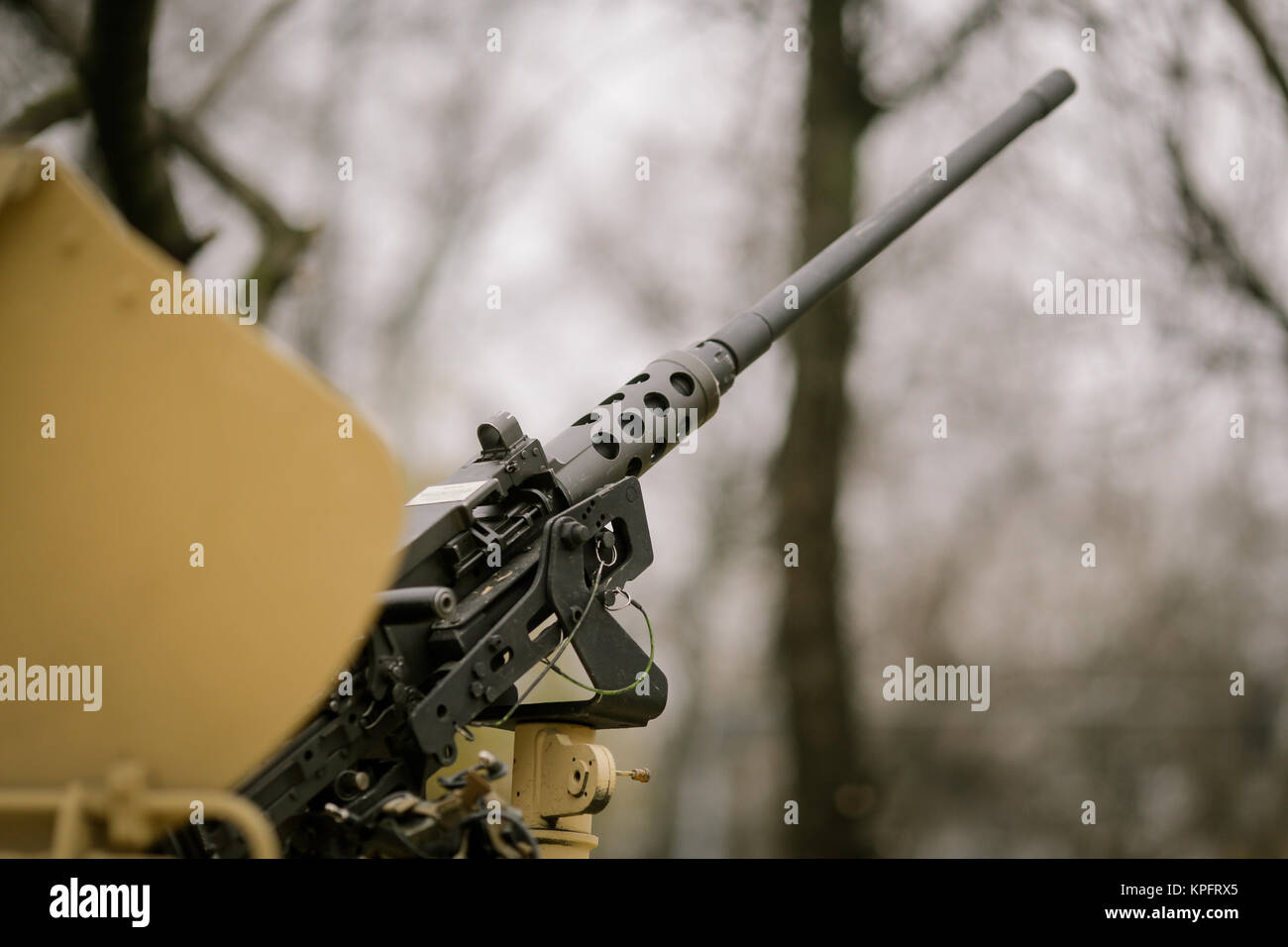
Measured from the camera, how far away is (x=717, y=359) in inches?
198

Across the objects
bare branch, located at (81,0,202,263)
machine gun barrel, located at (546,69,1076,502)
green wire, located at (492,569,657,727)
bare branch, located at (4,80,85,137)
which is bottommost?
green wire, located at (492,569,657,727)

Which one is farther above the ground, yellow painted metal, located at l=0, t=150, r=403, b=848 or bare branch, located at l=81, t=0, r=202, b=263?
bare branch, located at l=81, t=0, r=202, b=263

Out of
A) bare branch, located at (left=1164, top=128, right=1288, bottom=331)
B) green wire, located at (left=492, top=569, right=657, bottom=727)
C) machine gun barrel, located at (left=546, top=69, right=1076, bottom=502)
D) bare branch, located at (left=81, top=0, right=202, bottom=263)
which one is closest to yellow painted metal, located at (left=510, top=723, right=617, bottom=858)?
green wire, located at (left=492, top=569, right=657, bottom=727)

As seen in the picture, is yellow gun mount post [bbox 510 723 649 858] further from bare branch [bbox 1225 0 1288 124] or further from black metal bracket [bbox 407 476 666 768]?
bare branch [bbox 1225 0 1288 124]

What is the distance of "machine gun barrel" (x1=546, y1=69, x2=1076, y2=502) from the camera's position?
4.46 metres

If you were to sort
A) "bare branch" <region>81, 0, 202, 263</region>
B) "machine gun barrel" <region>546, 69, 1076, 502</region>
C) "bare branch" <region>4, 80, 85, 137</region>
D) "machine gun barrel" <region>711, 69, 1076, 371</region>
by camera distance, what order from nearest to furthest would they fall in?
"machine gun barrel" <region>546, 69, 1076, 502</region> < "bare branch" <region>81, 0, 202, 263</region> < "machine gun barrel" <region>711, 69, 1076, 371</region> < "bare branch" <region>4, 80, 85, 137</region>

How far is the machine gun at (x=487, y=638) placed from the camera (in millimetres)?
3416

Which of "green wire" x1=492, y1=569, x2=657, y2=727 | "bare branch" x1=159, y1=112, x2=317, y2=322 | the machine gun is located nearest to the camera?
the machine gun

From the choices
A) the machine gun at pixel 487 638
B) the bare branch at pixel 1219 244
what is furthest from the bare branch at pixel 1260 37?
the machine gun at pixel 487 638

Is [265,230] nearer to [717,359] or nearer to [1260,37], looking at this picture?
[717,359]

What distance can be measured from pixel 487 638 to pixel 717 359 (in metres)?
1.76

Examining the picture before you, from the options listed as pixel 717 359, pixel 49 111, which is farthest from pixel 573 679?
pixel 49 111
